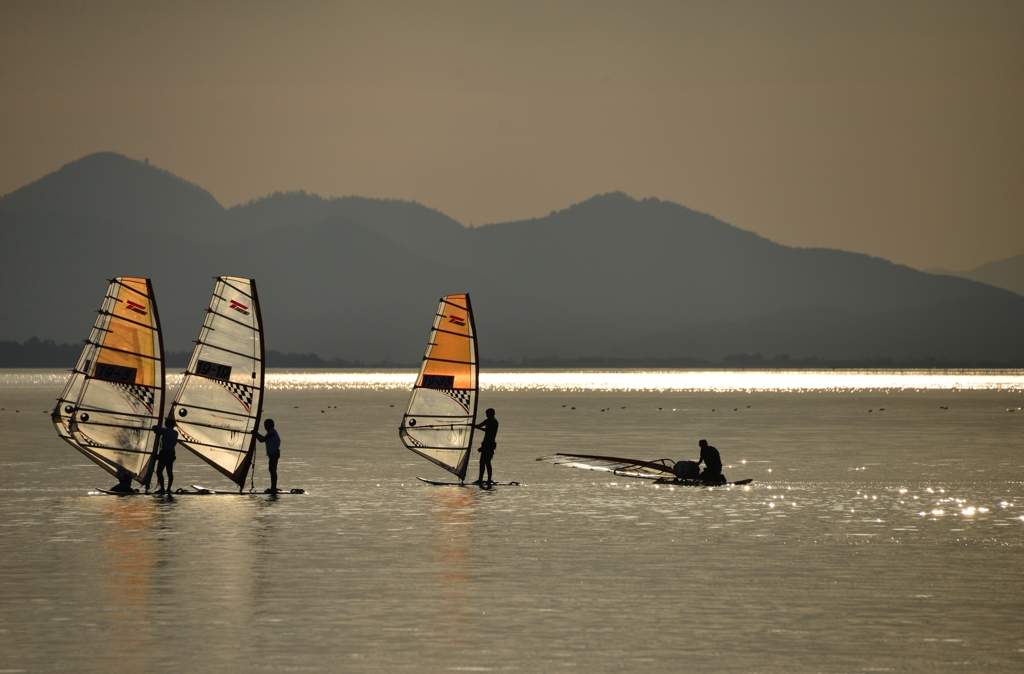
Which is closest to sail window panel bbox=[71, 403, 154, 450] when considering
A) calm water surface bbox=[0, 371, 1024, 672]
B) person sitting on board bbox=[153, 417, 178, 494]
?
person sitting on board bbox=[153, 417, 178, 494]

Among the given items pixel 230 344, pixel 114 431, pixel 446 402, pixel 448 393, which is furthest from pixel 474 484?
pixel 114 431

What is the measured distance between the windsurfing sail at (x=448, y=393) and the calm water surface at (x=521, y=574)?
1.65 metres

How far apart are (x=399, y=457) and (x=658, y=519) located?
20.8 m

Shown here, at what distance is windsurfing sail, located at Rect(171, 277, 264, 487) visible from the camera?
32250 millimetres

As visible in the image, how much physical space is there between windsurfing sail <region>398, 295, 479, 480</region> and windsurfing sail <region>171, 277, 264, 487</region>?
4.48m

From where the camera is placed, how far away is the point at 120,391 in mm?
32188

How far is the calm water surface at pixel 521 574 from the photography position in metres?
14.6

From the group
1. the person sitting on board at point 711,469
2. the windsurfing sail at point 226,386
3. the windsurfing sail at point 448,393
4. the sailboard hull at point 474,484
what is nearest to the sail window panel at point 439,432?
the windsurfing sail at point 448,393

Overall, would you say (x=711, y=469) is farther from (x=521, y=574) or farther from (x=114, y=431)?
(x=521, y=574)

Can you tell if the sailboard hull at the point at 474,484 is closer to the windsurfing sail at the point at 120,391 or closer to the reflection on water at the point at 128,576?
the windsurfing sail at the point at 120,391

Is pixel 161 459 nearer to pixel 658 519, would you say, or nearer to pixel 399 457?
pixel 658 519

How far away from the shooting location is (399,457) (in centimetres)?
4691

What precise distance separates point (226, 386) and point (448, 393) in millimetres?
5957

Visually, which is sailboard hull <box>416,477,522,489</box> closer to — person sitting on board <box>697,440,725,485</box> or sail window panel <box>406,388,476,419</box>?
sail window panel <box>406,388,476,419</box>
